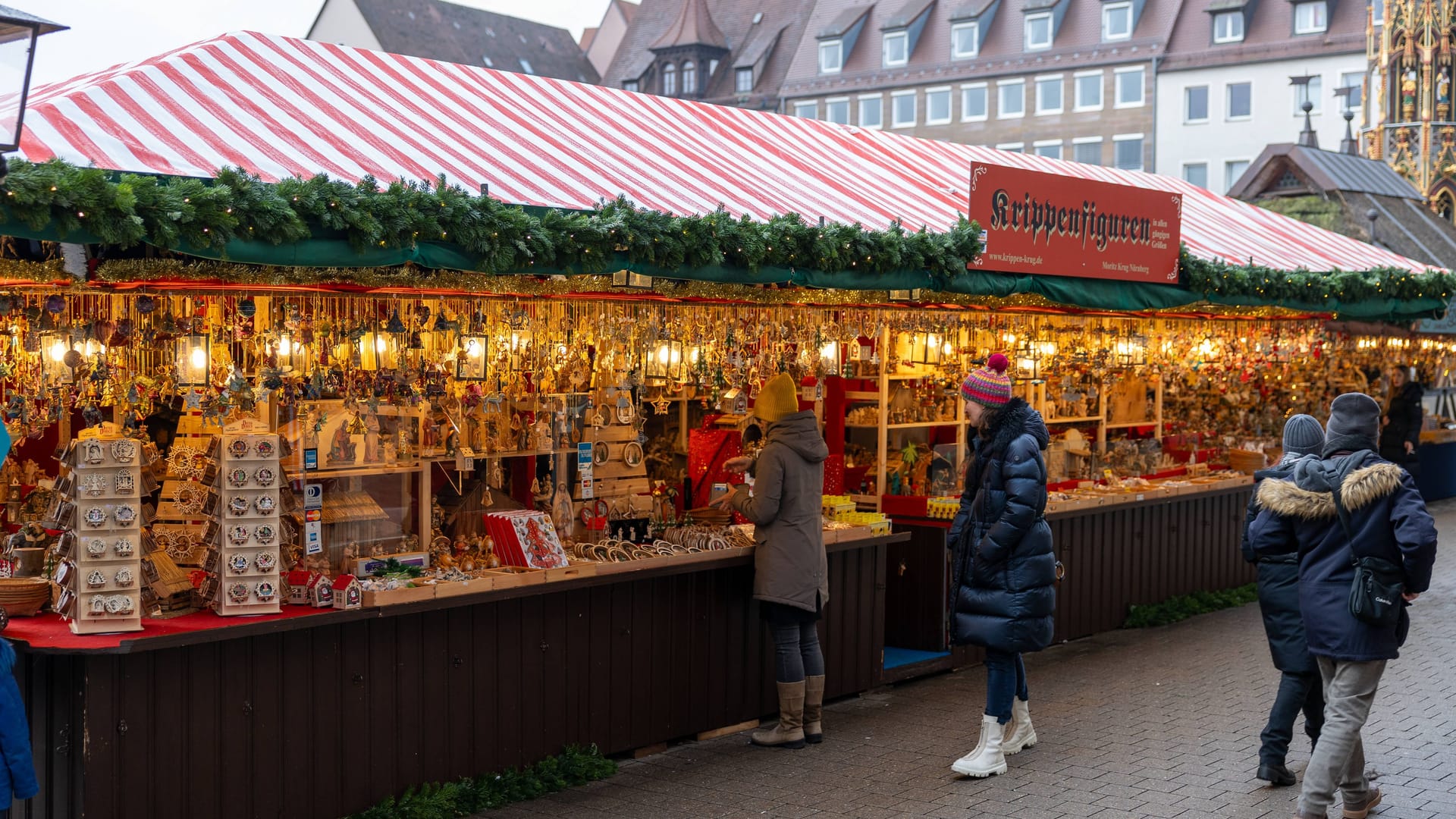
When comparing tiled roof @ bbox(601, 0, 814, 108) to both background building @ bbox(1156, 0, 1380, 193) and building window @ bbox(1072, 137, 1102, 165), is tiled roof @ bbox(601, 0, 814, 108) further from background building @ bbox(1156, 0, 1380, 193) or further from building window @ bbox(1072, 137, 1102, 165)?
background building @ bbox(1156, 0, 1380, 193)

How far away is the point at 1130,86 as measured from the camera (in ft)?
161

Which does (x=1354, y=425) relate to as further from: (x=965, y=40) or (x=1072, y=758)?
(x=965, y=40)

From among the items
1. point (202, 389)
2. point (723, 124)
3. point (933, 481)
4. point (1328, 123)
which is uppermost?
point (1328, 123)

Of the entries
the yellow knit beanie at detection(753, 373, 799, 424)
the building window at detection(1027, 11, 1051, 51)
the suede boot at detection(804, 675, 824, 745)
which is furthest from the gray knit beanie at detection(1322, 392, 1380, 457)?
the building window at detection(1027, 11, 1051, 51)

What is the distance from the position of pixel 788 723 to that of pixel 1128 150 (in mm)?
44676

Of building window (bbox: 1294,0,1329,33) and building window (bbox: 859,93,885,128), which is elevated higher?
building window (bbox: 1294,0,1329,33)

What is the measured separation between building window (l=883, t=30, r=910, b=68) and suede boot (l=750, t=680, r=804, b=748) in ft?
158

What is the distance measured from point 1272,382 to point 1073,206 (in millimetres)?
8153

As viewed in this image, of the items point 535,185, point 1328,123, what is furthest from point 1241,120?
point 535,185

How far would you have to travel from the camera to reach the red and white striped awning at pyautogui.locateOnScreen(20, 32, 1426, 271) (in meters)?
6.11

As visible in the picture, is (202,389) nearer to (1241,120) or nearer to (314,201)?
(314,201)

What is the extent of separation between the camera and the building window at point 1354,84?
44.7 meters

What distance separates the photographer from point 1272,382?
1686cm

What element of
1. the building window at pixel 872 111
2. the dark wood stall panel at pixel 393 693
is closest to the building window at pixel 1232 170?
the building window at pixel 872 111
